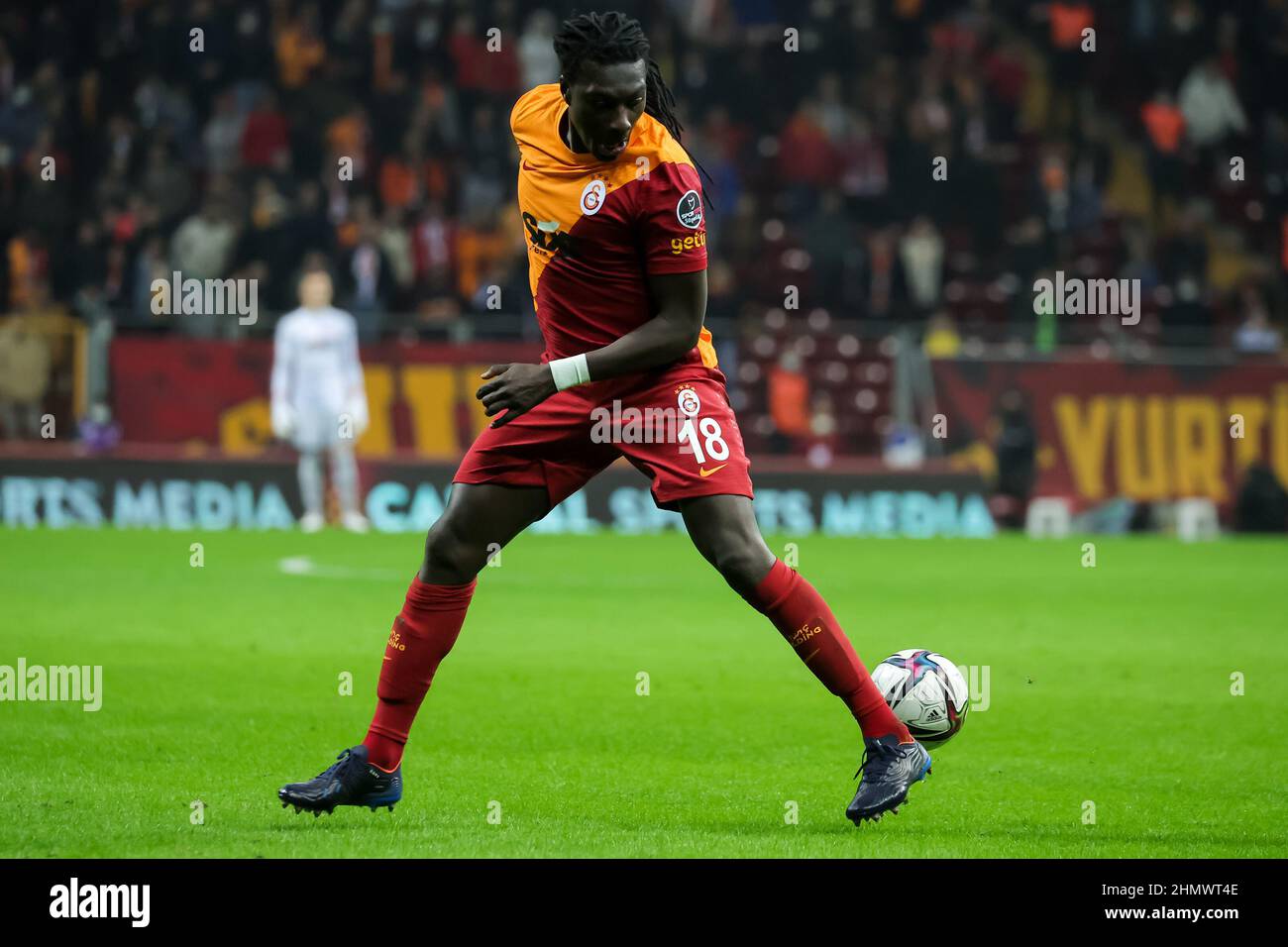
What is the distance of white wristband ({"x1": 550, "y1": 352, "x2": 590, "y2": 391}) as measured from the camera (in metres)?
6.23

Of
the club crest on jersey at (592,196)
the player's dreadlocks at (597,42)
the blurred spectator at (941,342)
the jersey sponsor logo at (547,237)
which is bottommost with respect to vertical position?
the jersey sponsor logo at (547,237)

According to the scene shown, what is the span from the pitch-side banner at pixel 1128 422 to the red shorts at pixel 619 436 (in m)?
14.8

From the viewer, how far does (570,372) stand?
6.24 m

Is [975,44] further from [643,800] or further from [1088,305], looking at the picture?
[643,800]

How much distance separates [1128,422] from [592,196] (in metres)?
15.6

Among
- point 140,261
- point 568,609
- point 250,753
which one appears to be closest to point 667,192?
point 250,753

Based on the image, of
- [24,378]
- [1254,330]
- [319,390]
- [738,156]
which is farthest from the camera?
[738,156]

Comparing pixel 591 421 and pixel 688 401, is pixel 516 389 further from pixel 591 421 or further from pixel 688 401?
pixel 688 401

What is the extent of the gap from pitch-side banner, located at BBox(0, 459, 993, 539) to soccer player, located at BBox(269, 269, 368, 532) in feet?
2.39

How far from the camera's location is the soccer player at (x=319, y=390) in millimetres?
19031

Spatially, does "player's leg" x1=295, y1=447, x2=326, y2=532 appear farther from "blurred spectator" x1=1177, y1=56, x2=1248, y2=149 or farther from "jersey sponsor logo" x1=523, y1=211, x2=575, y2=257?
"blurred spectator" x1=1177, y1=56, x2=1248, y2=149

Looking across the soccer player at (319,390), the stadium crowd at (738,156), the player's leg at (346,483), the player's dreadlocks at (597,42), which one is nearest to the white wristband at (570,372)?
the player's dreadlocks at (597,42)

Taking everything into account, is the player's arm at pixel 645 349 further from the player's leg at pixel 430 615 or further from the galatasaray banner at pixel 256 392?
the galatasaray banner at pixel 256 392

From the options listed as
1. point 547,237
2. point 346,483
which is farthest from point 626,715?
point 346,483
